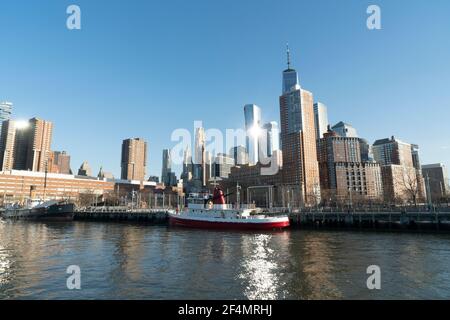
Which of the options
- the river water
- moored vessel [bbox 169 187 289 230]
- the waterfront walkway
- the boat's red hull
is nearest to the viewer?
the river water

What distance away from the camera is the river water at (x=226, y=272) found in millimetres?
20750

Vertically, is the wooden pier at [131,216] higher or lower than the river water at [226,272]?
higher

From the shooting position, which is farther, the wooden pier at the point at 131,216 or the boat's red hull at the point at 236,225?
the wooden pier at the point at 131,216

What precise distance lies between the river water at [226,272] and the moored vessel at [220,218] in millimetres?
27026

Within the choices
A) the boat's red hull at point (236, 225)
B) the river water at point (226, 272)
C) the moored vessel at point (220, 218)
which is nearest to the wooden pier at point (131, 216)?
the moored vessel at point (220, 218)

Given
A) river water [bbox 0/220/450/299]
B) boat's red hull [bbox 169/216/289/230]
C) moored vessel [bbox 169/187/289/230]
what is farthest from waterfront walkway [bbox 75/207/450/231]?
river water [bbox 0/220/450/299]

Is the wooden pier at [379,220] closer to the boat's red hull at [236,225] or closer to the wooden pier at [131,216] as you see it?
the boat's red hull at [236,225]

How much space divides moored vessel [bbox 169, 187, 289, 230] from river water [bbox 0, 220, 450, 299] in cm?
2703

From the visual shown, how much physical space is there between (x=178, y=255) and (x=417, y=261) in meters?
25.2

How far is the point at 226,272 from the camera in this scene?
26828 millimetres

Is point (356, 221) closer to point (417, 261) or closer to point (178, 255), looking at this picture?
point (417, 261)

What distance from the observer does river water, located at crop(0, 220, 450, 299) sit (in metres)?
20.8

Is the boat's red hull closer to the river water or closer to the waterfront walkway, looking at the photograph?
the waterfront walkway

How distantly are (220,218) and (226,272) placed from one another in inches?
1714
